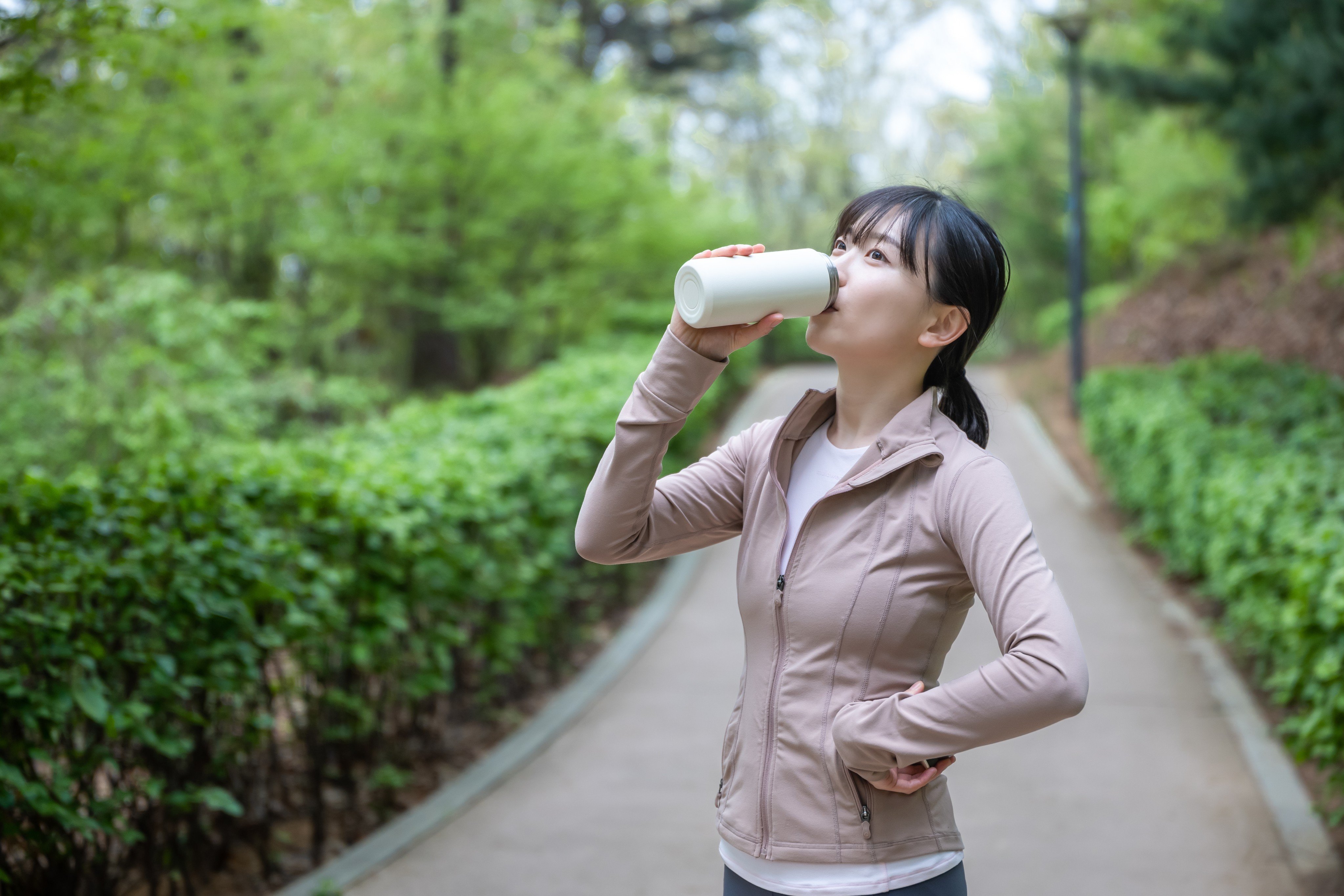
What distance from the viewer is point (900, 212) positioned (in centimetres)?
169

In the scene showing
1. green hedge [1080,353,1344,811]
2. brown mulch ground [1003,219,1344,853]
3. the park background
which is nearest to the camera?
the park background

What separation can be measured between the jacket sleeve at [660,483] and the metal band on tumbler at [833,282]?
184 millimetres

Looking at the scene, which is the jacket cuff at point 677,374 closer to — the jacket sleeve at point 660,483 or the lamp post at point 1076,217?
the jacket sleeve at point 660,483

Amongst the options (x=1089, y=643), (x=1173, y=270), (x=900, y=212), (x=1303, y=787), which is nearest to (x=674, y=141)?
(x=1173, y=270)

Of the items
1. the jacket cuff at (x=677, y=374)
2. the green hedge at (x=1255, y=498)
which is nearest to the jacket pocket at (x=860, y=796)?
the jacket cuff at (x=677, y=374)

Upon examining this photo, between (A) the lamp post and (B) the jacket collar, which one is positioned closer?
→ (B) the jacket collar

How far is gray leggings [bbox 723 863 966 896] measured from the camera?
1682 millimetres

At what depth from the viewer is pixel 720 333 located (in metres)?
1.67

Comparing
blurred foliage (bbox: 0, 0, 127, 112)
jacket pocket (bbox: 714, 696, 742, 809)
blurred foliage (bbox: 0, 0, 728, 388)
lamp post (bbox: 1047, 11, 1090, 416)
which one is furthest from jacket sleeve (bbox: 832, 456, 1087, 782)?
lamp post (bbox: 1047, 11, 1090, 416)

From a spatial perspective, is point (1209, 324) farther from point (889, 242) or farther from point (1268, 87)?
point (889, 242)

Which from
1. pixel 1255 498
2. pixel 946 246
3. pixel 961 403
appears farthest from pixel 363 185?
pixel 946 246

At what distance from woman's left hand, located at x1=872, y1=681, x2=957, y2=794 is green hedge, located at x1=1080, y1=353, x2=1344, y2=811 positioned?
8.96 ft

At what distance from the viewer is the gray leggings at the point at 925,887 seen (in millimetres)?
1682

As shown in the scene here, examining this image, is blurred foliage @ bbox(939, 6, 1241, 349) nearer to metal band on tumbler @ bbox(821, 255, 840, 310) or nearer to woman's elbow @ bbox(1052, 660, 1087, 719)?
metal band on tumbler @ bbox(821, 255, 840, 310)
